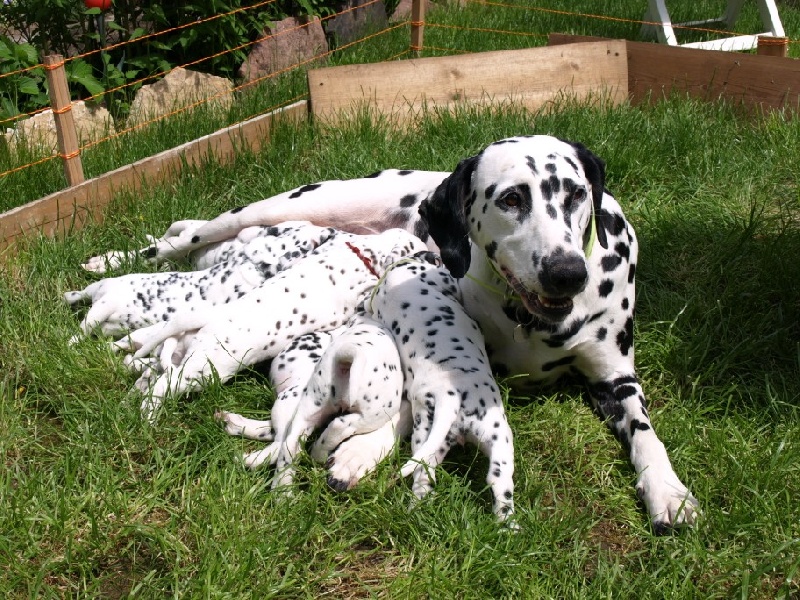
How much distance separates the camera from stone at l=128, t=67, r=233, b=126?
7664 millimetres

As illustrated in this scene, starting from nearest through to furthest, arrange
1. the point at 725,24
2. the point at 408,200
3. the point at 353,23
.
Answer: the point at 408,200 < the point at 353,23 < the point at 725,24

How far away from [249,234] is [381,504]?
103 inches

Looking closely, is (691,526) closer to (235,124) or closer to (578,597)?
(578,597)

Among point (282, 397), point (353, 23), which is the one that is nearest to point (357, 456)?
point (282, 397)

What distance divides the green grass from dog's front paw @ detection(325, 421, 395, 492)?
0.06 meters

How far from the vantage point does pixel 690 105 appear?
7.31 metres

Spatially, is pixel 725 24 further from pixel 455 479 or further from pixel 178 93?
pixel 455 479

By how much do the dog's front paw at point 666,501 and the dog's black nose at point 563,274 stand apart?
92 centimetres

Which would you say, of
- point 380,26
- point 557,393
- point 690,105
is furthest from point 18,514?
point 380,26

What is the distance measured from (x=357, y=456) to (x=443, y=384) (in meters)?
0.50

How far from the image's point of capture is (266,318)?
15.5 feet

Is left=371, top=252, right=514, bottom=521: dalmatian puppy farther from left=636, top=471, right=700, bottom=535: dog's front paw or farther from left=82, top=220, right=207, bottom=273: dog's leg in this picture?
left=82, top=220, right=207, bottom=273: dog's leg

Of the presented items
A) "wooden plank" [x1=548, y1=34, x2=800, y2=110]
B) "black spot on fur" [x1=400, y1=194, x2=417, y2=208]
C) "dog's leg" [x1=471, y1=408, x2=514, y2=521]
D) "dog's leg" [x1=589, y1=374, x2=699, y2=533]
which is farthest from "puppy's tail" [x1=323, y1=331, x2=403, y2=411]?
"wooden plank" [x1=548, y1=34, x2=800, y2=110]

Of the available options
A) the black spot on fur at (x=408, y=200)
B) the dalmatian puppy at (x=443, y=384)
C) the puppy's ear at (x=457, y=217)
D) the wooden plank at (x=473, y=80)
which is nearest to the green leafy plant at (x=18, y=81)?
the wooden plank at (x=473, y=80)
